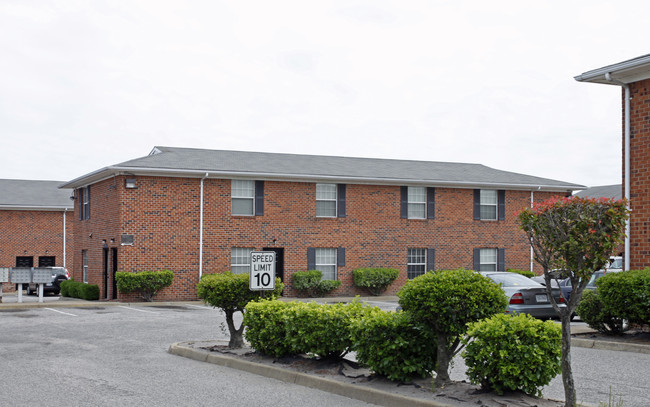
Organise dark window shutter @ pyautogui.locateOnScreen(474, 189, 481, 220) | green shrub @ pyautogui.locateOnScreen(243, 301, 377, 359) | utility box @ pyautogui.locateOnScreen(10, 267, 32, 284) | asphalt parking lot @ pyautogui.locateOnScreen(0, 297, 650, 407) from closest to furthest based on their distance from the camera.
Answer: asphalt parking lot @ pyautogui.locateOnScreen(0, 297, 650, 407) → green shrub @ pyautogui.locateOnScreen(243, 301, 377, 359) → utility box @ pyautogui.locateOnScreen(10, 267, 32, 284) → dark window shutter @ pyautogui.locateOnScreen(474, 189, 481, 220)

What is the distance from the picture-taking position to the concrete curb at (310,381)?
822cm

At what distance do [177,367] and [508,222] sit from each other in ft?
83.7

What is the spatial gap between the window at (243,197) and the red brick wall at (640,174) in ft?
57.3

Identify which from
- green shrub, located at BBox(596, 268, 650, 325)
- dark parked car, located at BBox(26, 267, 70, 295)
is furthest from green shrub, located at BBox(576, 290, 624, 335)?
dark parked car, located at BBox(26, 267, 70, 295)

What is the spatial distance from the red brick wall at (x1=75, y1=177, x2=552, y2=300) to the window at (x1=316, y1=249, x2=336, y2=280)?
0.35 m

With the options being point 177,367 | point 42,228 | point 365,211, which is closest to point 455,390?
point 177,367

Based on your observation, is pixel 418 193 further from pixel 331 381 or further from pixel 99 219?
pixel 331 381

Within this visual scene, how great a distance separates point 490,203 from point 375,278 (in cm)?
709

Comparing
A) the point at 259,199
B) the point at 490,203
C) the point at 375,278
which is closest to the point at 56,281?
the point at 259,199

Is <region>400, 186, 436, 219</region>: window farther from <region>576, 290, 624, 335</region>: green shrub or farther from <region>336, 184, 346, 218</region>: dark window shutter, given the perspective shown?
<region>576, 290, 624, 335</region>: green shrub

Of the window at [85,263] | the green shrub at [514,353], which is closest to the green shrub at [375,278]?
the window at [85,263]

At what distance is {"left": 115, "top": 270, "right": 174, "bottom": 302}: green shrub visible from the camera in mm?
27234

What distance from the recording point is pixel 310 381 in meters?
9.67

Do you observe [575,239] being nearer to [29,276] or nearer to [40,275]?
[40,275]
